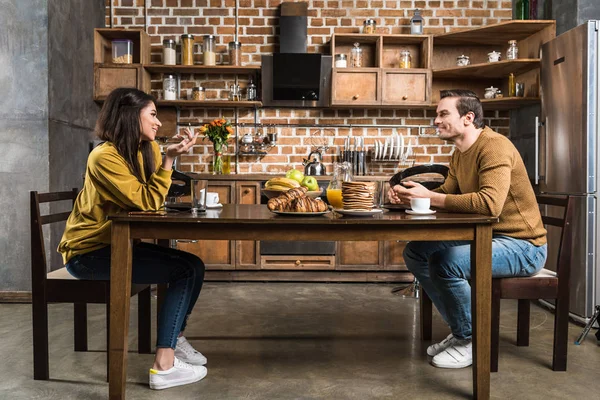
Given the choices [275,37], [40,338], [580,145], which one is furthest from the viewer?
[275,37]

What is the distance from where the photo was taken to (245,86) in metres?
Result: 5.45

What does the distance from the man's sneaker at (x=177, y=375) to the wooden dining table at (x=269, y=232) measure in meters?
0.20

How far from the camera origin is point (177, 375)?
8.03 feet

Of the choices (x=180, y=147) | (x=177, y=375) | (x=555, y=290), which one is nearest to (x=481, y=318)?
(x=555, y=290)

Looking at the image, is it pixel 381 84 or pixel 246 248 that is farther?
pixel 381 84

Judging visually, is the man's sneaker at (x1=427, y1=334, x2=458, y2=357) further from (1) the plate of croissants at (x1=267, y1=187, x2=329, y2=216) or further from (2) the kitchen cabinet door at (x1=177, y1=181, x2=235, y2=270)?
(2) the kitchen cabinet door at (x1=177, y1=181, x2=235, y2=270)

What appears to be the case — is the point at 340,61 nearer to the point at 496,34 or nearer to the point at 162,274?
the point at 496,34

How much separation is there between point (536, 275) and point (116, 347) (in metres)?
1.80

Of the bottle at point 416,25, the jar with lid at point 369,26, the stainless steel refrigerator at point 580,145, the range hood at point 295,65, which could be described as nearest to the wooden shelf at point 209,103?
the range hood at point 295,65

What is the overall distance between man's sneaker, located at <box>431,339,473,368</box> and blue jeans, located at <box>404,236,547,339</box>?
5cm

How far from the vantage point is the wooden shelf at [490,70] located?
471cm

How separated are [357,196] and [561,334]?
1.21m

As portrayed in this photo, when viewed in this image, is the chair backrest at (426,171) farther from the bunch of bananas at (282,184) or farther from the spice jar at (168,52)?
the spice jar at (168,52)

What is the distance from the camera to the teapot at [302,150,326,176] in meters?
5.21
